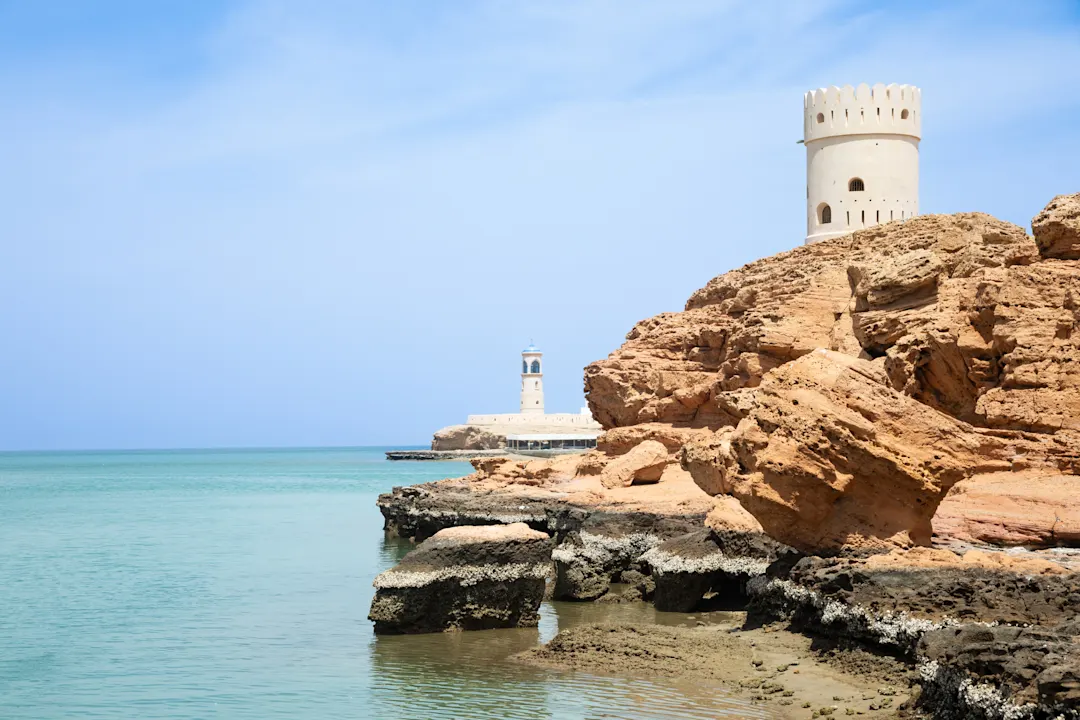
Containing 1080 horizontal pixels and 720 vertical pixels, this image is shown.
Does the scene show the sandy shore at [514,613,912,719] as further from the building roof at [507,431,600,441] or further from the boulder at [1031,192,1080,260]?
the building roof at [507,431,600,441]

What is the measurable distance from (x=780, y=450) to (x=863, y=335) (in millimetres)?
8427

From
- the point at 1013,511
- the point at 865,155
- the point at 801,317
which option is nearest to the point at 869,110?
the point at 865,155

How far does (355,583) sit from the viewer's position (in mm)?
25266

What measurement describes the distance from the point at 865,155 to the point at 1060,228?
92.3 ft

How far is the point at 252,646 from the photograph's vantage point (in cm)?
1788

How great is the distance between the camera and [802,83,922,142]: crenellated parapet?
45844 millimetres

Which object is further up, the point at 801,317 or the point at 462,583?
the point at 801,317

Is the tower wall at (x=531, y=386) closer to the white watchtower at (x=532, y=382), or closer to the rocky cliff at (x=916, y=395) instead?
the white watchtower at (x=532, y=382)

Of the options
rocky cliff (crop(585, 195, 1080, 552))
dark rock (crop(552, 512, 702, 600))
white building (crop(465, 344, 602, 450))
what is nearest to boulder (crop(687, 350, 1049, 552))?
rocky cliff (crop(585, 195, 1080, 552))

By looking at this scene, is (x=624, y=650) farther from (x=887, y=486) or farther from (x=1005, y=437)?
(x=1005, y=437)

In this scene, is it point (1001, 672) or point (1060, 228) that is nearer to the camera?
point (1001, 672)

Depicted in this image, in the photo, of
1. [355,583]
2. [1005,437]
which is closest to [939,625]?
[1005,437]

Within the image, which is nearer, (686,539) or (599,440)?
(686,539)

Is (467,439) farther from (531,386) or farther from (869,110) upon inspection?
(869,110)
